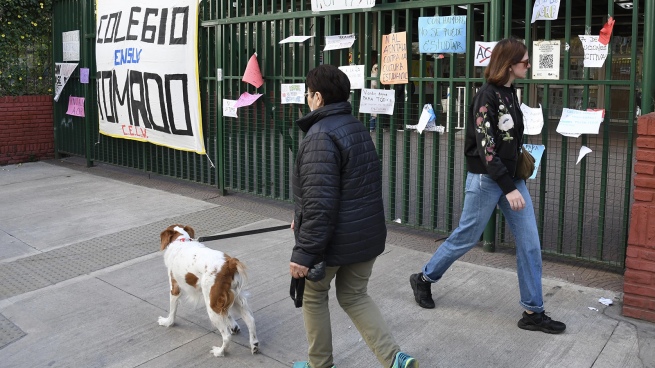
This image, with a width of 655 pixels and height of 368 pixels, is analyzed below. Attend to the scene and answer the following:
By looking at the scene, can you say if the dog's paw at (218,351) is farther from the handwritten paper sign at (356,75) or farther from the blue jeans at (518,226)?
the handwritten paper sign at (356,75)

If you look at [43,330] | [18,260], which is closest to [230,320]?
[43,330]

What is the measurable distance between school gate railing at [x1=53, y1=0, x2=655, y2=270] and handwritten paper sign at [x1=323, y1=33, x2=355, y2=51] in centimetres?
10

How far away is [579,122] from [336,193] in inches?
117

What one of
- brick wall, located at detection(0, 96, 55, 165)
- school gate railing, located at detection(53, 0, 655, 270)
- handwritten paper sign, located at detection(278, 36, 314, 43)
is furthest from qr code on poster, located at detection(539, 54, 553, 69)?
brick wall, located at detection(0, 96, 55, 165)

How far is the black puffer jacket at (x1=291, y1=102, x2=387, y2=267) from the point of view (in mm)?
3250

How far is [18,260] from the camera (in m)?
6.39

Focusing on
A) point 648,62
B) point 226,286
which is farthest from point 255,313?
point 648,62

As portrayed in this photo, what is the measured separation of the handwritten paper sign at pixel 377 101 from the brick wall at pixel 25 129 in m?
8.25

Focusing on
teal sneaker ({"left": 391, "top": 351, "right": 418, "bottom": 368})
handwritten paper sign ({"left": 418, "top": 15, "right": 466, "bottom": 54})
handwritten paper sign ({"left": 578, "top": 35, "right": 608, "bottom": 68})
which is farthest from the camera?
handwritten paper sign ({"left": 418, "top": 15, "right": 466, "bottom": 54})

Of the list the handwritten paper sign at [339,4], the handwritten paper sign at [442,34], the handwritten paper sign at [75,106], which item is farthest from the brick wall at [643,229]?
the handwritten paper sign at [75,106]

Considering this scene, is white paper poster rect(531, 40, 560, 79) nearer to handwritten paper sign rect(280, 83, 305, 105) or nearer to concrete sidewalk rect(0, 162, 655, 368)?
concrete sidewalk rect(0, 162, 655, 368)

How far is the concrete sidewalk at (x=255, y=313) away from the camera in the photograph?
4148mm

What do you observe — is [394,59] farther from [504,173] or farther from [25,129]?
[25,129]

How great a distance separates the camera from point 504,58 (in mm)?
4188
